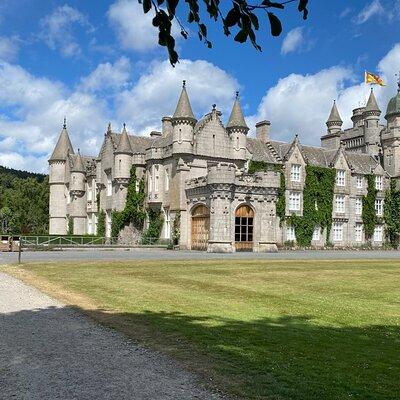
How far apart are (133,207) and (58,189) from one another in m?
17.4

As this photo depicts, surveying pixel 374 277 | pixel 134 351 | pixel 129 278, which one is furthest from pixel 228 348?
pixel 374 277

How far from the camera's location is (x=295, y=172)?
53.1m

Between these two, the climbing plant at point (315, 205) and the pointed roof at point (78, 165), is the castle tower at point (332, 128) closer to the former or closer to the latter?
the climbing plant at point (315, 205)

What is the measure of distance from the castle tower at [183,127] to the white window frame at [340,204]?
18445 mm

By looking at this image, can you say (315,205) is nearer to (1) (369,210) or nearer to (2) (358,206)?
(2) (358,206)

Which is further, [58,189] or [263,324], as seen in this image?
[58,189]

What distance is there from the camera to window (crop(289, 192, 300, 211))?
5244 centimetres

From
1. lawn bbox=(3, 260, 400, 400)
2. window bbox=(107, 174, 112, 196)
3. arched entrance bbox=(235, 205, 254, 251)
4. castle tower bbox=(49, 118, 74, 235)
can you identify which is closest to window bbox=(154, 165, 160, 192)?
window bbox=(107, 174, 112, 196)

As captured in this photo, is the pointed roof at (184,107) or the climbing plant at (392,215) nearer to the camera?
the pointed roof at (184,107)

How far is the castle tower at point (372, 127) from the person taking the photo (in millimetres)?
63094

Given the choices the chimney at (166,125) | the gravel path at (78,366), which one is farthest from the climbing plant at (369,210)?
the gravel path at (78,366)

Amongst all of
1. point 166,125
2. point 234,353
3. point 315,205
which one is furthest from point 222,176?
point 234,353

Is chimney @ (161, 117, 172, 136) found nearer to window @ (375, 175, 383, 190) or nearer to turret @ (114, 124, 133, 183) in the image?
turret @ (114, 124, 133, 183)

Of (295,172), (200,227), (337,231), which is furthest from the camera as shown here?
(337,231)
